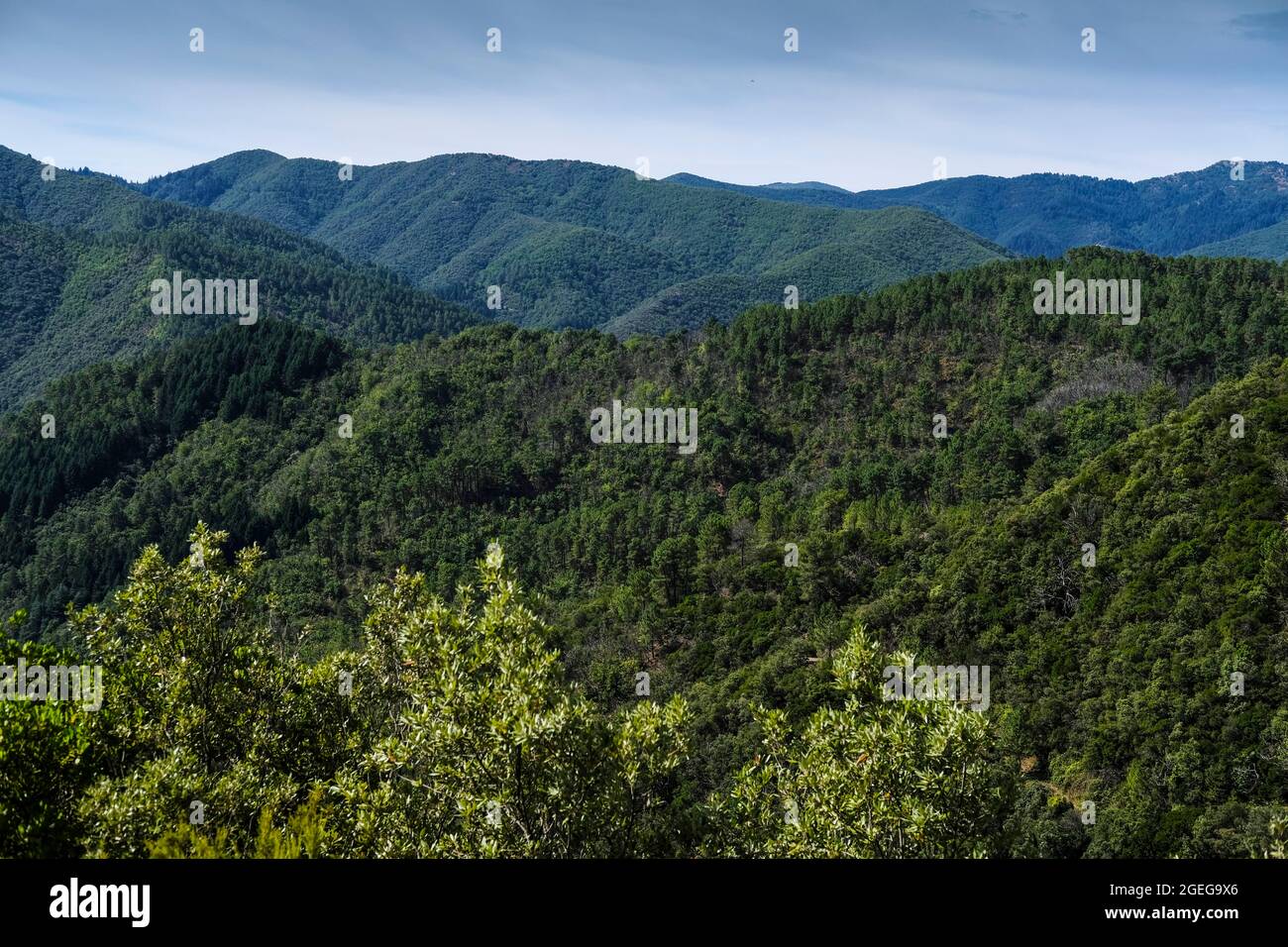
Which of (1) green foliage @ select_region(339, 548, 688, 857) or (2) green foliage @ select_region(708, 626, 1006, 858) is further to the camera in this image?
(2) green foliage @ select_region(708, 626, 1006, 858)

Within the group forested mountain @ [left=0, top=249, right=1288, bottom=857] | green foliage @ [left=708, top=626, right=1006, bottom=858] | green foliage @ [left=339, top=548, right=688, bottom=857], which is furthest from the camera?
forested mountain @ [left=0, top=249, right=1288, bottom=857]

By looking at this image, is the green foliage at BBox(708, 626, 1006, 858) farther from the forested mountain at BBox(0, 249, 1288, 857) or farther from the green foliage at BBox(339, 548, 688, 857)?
the green foliage at BBox(339, 548, 688, 857)

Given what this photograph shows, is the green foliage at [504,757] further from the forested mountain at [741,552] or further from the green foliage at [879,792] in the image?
the green foliage at [879,792]

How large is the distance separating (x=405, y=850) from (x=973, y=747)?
8421mm

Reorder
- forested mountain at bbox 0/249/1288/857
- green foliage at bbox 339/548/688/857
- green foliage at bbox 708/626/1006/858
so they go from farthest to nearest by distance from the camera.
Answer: forested mountain at bbox 0/249/1288/857 → green foliage at bbox 708/626/1006/858 → green foliage at bbox 339/548/688/857

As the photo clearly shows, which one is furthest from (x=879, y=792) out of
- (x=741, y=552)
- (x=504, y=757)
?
(x=741, y=552)

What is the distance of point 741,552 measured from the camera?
88.9 metres

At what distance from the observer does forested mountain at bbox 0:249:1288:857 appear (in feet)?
50.8

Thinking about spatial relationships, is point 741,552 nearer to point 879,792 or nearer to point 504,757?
point 879,792

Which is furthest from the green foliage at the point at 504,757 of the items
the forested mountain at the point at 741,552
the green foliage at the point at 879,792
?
the green foliage at the point at 879,792

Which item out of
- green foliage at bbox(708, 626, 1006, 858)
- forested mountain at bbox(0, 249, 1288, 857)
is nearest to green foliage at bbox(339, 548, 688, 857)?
forested mountain at bbox(0, 249, 1288, 857)

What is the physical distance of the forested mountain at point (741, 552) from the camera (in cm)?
1548
